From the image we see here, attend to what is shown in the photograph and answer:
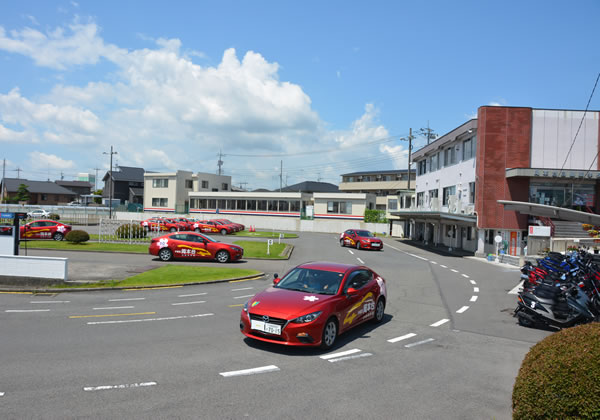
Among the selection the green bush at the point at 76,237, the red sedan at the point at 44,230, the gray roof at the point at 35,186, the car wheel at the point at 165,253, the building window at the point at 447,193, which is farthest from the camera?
the gray roof at the point at 35,186

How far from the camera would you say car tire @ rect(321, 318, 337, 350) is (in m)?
7.72

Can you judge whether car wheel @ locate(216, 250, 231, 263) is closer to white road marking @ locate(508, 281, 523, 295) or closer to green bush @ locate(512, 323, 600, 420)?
white road marking @ locate(508, 281, 523, 295)

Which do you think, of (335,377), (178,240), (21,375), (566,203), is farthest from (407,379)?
(566,203)

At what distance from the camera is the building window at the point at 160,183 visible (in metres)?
73.1

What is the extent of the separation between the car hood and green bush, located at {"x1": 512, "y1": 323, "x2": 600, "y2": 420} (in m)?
3.87

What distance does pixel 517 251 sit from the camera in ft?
102

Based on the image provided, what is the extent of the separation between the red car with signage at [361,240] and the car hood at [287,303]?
25399 millimetres

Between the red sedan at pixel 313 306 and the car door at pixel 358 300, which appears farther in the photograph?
the car door at pixel 358 300

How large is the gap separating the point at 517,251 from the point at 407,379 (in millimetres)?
28291

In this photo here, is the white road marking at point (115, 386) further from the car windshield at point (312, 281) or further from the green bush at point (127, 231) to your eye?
the green bush at point (127, 231)

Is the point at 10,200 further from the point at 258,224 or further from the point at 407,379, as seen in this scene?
the point at 407,379

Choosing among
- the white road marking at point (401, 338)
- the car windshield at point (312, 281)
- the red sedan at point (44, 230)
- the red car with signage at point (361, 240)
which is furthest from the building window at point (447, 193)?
the car windshield at point (312, 281)

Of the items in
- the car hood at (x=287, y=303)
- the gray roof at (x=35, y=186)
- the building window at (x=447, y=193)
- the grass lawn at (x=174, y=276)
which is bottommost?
the grass lawn at (x=174, y=276)

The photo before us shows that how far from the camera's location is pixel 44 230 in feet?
98.1
